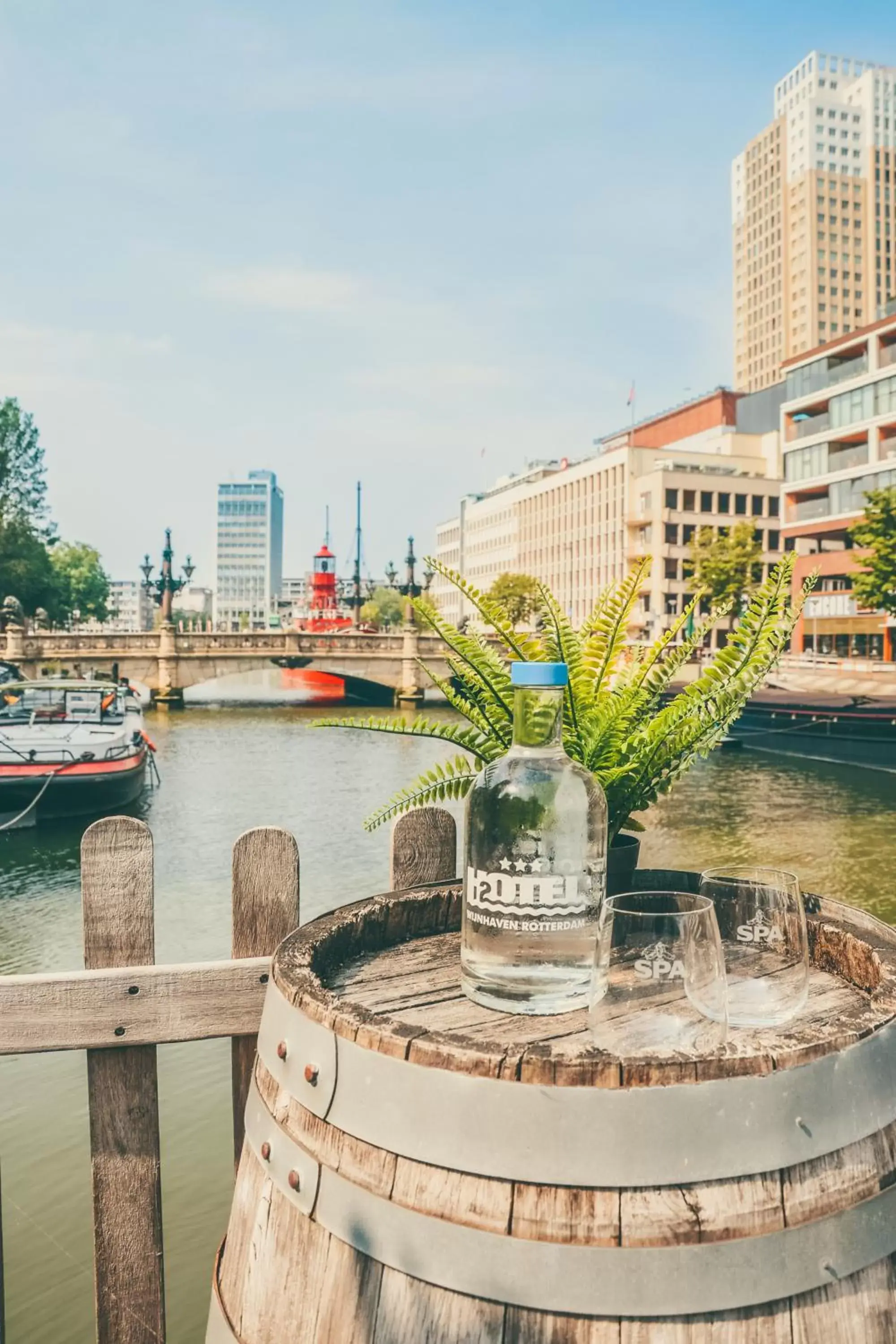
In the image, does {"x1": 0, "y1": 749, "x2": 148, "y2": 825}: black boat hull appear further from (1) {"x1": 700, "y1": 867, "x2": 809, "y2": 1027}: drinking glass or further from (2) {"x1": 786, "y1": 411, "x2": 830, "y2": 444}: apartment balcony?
(2) {"x1": 786, "y1": 411, "x2": 830, "y2": 444}: apartment balcony

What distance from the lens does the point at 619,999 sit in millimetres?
1360

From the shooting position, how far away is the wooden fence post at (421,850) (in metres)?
2.34

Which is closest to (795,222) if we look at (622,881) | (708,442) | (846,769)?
(708,442)

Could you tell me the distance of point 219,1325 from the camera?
1587 millimetres

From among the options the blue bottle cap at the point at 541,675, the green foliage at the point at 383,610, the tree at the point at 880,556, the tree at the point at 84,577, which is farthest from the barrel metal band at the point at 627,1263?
the green foliage at the point at 383,610

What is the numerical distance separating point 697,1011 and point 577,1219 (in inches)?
11.7

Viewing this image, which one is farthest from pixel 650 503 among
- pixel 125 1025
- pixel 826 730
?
pixel 125 1025

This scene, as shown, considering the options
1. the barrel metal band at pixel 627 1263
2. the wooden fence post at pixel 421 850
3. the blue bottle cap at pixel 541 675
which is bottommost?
the barrel metal band at pixel 627 1263

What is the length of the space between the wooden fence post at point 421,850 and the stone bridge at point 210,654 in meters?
44.3

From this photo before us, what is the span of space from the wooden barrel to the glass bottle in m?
0.20

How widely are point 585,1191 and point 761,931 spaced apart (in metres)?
0.52

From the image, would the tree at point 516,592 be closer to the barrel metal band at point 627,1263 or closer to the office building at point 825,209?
the barrel metal band at point 627,1263

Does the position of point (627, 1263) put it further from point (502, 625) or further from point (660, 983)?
point (502, 625)

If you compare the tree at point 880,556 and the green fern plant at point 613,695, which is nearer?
the green fern plant at point 613,695
